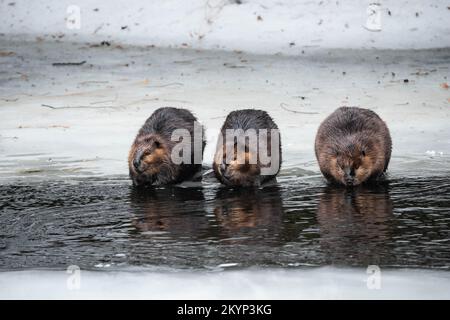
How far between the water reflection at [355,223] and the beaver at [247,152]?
640mm

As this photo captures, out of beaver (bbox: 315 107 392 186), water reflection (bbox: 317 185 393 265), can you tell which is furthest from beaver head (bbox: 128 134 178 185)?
water reflection (bbox: 317 185 393 265)

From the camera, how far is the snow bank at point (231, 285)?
512 centimetres

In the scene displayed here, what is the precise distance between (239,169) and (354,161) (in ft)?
3.33

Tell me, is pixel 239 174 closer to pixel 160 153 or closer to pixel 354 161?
pixel 160 153

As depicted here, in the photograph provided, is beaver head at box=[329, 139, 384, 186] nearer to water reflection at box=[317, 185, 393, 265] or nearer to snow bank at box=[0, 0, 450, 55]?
water reflection at box=[317, 185, 393, 265]

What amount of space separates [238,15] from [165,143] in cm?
763

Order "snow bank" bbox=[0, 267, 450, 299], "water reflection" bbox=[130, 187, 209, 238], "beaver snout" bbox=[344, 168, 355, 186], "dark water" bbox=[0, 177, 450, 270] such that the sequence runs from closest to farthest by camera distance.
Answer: "snow bank" bbox=[0, 267, 450, 299]
"dark water" bbox=[0, 177, 450, 270]
"water reflection" bbox=[130, 187, 209, 238]
"beaver snout" bbox=[344, 168, 355, 186]

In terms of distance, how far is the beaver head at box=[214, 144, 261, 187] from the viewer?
818cm

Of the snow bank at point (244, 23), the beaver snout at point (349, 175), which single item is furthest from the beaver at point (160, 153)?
the snow bank at point (244, 23)

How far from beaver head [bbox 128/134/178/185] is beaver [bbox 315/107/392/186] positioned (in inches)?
54.4

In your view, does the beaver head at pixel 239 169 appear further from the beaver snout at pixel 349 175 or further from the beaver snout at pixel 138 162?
the beaver snout at pixel 349 175
